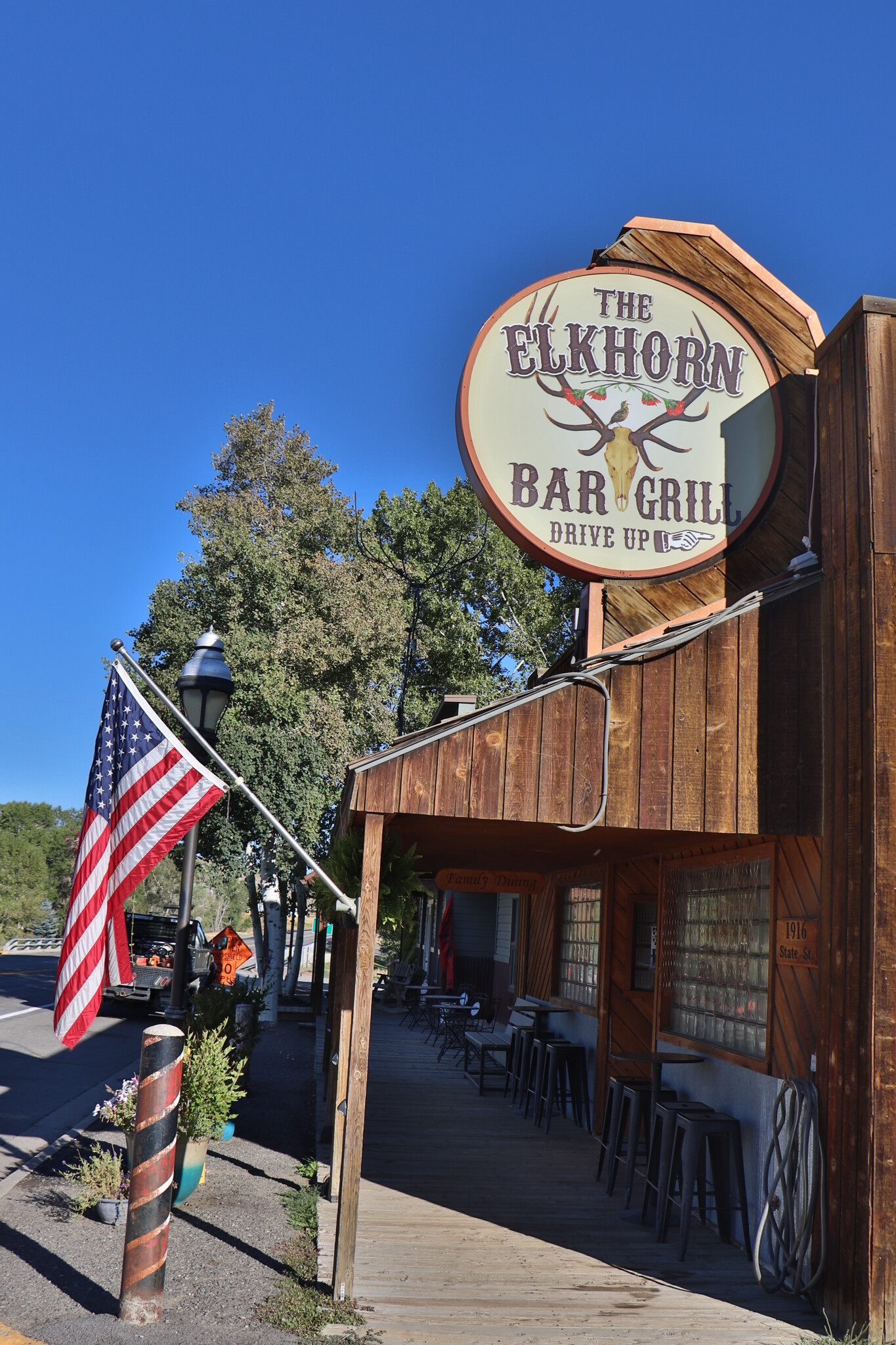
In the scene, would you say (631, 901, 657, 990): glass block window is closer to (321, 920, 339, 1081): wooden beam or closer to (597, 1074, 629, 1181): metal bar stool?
(597, 1074, 629, 1181): metal bar stool

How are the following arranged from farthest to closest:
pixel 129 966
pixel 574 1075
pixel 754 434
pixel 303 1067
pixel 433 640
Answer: pixel 433 640
pixel 303 1067
pixel 574 1075
pixel 754 434
pixel 129 966

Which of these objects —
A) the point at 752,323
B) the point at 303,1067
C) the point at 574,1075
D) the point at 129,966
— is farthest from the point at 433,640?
the point at 129,966

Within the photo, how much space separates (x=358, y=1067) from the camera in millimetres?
5348

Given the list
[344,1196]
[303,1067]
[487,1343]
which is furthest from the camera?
[303,1067]

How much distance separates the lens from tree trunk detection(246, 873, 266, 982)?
1892cm

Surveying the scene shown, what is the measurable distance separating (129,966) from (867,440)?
4774 mm

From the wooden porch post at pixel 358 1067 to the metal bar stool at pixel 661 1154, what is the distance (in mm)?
2139

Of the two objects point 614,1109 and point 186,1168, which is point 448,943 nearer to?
point 614,1109

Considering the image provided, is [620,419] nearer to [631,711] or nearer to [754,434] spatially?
[754,434]

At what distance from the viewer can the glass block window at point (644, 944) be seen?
9289 mm

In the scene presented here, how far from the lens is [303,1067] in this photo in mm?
13523

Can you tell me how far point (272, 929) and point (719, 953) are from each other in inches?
498

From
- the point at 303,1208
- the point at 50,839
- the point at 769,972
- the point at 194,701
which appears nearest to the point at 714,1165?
the point at 769,972

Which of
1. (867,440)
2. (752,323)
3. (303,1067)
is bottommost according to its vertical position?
(303,1067)
